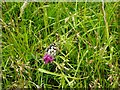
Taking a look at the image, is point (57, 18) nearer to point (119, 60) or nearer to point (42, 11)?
point (42, 11)

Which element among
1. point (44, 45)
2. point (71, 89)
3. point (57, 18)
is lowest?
point (71, 89)

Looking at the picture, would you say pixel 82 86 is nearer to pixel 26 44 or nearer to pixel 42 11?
pixel 26 44

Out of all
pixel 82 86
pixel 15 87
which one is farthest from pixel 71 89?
pixel 15 87

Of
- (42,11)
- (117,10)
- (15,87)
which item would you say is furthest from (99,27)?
(15,87)

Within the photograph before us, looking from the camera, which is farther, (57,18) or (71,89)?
(57,18)

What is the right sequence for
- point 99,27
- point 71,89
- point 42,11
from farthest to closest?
point 42,11
point 99,27
point 71,89

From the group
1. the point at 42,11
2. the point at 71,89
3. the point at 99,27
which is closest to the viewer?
the point at 71,89

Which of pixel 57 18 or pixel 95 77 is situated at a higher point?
pixel 57 18
